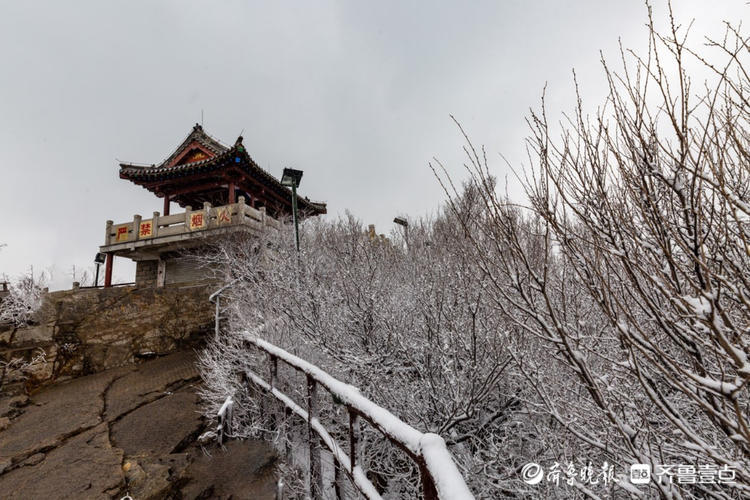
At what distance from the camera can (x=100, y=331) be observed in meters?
9.09

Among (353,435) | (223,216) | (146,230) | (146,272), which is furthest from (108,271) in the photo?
(353,435)

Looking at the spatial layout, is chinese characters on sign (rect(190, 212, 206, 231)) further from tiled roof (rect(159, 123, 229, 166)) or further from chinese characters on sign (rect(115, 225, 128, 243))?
tiled roof (rect(159, 123, 229, 166))

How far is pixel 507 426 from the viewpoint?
420cm

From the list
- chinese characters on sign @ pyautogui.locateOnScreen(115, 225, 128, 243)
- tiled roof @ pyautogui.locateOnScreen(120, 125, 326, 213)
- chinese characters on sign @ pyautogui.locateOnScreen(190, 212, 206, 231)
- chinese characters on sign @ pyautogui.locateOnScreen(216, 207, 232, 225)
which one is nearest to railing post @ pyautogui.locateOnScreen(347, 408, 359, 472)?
chinese characters on sign @ pyautogui.locateOnScreen(216, 207, 232, 225)

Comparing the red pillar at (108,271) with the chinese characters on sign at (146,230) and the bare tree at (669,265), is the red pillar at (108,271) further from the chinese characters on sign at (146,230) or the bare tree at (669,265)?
the bare tree at (669,265)

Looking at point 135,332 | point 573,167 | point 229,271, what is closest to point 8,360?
point 135,332

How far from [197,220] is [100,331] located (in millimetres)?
5634

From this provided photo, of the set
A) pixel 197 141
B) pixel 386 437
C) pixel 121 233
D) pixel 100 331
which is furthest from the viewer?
pixel 197 141

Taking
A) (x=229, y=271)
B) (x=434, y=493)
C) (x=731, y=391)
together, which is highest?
(x=229, y=271)

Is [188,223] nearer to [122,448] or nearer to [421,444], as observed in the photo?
[122,448]

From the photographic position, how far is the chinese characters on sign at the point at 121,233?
14.5 meters

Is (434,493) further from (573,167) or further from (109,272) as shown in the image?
(109,272)

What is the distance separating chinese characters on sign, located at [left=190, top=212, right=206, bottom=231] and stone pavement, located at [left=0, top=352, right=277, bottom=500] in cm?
709

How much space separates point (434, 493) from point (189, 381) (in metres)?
7.73
